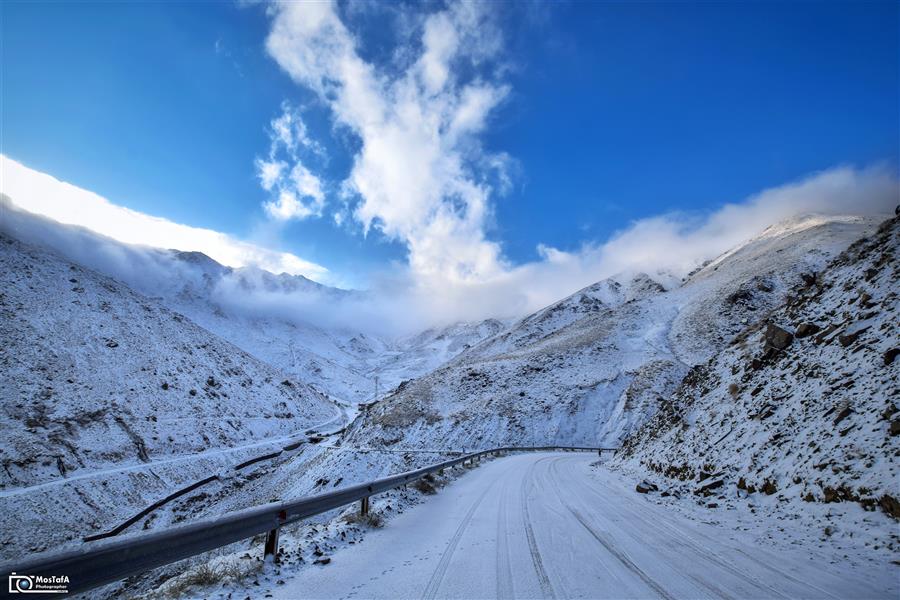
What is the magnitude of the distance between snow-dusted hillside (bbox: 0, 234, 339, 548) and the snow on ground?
33.6 meters

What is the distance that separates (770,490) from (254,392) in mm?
73411

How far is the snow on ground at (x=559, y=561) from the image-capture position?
4.93m

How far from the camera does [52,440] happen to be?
117ft

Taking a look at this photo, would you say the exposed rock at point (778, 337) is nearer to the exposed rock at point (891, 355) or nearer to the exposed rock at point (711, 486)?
the exposed rock at point (891, 355)

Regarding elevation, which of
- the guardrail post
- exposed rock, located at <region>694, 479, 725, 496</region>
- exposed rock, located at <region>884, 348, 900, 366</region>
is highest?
exposed rock, located at <region>884, 348, 900, 366</region>

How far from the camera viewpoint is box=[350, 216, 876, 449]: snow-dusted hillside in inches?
1939

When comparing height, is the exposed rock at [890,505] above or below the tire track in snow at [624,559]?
above

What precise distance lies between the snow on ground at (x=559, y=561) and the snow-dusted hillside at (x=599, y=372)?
133 feet

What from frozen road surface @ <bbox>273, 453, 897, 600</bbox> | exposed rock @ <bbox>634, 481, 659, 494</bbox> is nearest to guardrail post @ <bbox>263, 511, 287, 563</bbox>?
frozen road surface @ <bbox>273, 453, 897, 600</bbox>

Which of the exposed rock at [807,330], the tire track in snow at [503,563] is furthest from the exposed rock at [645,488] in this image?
the exposed rock at [807,330]

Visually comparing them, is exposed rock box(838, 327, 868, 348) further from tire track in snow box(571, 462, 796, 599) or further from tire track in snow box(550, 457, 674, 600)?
tire track in snow box(550, 457, 674, 600)

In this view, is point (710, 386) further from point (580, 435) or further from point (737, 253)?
point (737, 253)

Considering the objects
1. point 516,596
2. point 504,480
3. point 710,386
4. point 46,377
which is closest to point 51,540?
point 46,377

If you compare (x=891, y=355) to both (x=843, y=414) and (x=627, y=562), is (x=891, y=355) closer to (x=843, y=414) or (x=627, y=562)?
(x=843, y=414)
